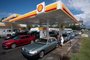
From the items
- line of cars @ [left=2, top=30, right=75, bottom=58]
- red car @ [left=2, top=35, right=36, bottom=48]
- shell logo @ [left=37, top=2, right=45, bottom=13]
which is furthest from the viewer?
red car @ [left=2, top=35, right=36, bottom=48]

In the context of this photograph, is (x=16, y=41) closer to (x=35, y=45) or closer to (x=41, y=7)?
(x=35, y=45)

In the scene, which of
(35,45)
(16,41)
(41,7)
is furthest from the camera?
(16,41)

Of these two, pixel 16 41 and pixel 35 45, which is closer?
pixel 35 45

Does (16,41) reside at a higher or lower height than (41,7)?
lower

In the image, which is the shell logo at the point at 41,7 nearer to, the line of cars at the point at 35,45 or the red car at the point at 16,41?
the line of cars at the point at 35,45

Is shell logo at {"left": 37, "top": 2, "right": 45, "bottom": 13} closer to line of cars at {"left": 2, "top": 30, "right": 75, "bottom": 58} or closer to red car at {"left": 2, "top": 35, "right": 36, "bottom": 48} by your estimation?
line of cars at {"left": 2, "top": 30, "right": 75, "bottom": 58}

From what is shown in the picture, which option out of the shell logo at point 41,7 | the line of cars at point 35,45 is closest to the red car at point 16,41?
the line of cars at point 35,45

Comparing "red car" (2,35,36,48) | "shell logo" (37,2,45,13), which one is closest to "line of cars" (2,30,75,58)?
"red car" (2,35,36,48)

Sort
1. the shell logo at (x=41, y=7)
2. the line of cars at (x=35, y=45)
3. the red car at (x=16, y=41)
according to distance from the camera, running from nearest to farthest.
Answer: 1. the line of cars at (x=35, y=45)
2. the shell logo at (x=41, y=7)
3. the red car at (x=16, y=41)

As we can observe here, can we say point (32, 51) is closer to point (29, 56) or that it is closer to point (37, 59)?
point (29, 56)

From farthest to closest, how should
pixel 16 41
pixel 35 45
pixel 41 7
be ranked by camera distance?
pixel 16 41 → pixel 41 7 → pixel 35 45

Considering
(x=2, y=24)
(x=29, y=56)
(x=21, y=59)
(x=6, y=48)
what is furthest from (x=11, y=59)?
(x=2, y=24)

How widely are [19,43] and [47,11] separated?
5336 millimetres

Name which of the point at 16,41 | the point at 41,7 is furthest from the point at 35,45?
the point at 41,7
